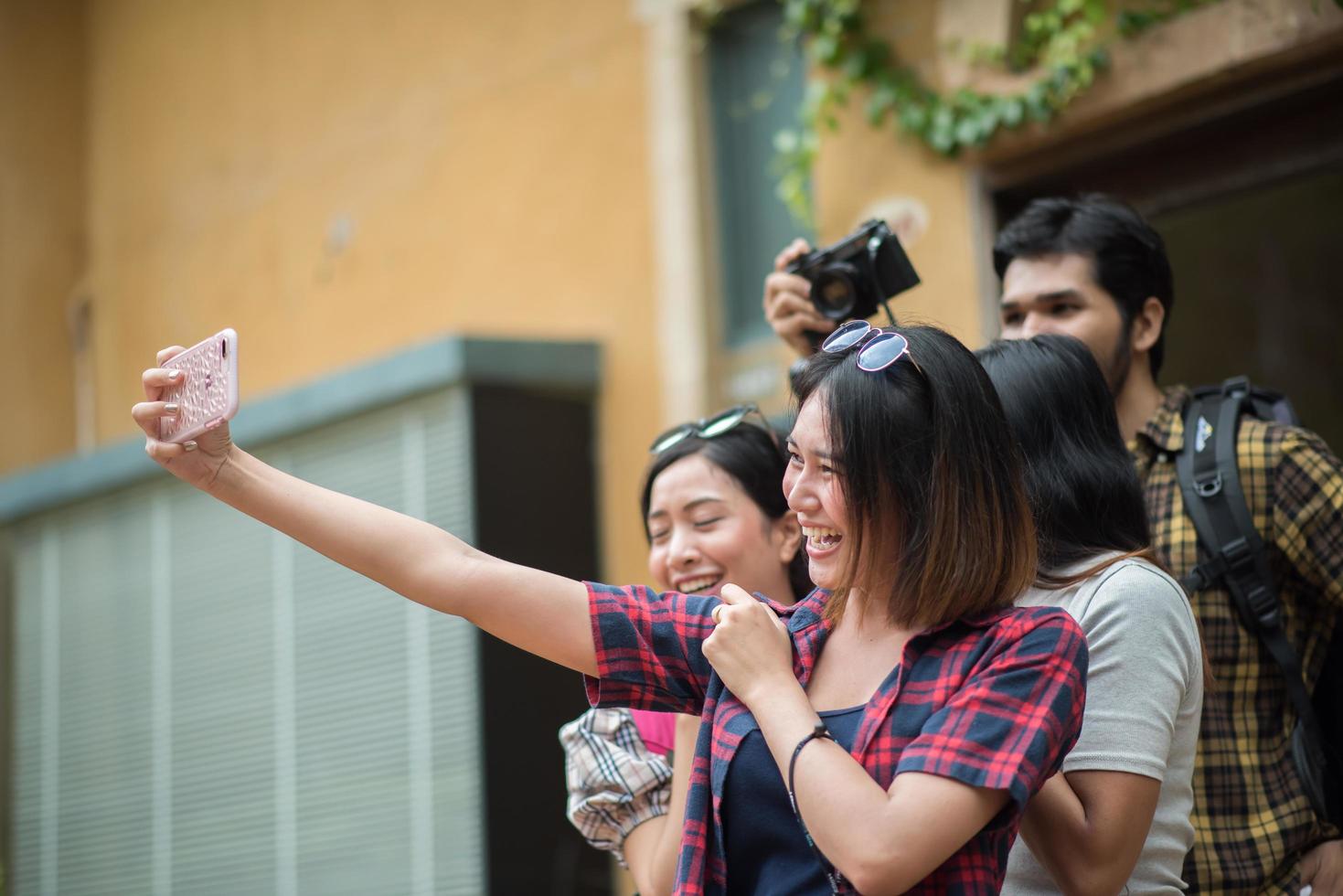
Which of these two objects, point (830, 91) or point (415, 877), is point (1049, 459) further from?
point (415, 877)

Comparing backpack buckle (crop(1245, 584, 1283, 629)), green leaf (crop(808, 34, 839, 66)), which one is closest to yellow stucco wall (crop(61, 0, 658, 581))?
green leaf (crop(808, 34, 839, 66))

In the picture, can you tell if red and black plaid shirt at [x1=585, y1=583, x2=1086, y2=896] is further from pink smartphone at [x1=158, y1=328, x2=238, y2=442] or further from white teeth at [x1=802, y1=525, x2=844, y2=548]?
pink smartphone at [x1=158, y1=328, x2=238, y2=442]

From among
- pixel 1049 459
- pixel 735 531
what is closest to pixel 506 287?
pixel 735 531

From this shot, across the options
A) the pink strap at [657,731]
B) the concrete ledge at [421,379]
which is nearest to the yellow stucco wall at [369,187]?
the concrete ledge at [421,379]

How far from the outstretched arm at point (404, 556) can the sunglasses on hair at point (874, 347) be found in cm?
46

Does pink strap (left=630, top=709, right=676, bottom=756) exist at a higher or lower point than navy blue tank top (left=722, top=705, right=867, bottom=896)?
higher

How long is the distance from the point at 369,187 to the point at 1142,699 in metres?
6.79

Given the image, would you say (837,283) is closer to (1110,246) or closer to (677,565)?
(1110,246)

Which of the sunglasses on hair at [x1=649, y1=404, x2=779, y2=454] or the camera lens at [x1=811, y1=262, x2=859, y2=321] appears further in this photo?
the camera lens at [x1=811, y1=262, x2=859, y2=321]

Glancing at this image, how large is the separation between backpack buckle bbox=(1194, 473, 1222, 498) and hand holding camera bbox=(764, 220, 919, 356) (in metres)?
0.68

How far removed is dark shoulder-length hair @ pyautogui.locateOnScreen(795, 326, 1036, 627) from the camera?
2.00 m

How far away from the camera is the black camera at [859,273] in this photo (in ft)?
10.8

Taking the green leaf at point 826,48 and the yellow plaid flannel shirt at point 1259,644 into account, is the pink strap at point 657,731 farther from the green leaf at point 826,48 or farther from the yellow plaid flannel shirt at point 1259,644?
the green leaf at point 826,48

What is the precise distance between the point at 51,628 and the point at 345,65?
3.37 metres
